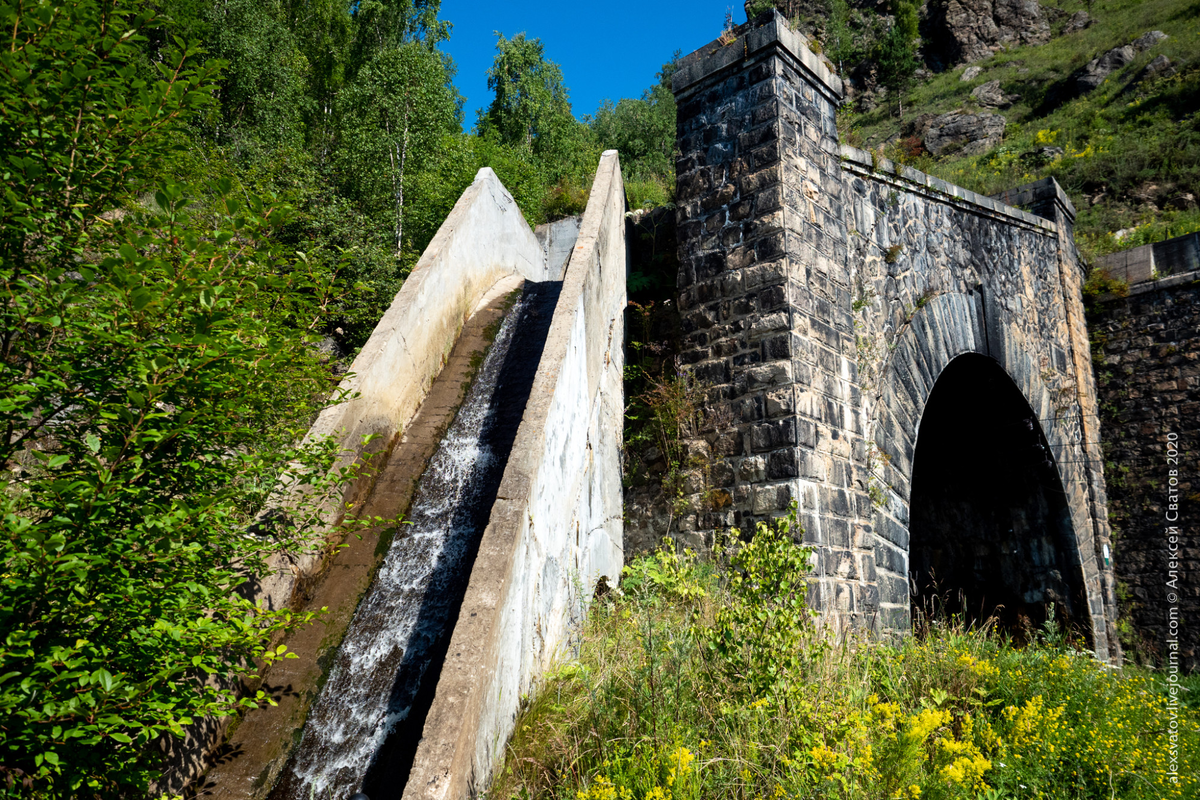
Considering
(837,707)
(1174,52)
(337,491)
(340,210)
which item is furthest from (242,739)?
(1174,52)

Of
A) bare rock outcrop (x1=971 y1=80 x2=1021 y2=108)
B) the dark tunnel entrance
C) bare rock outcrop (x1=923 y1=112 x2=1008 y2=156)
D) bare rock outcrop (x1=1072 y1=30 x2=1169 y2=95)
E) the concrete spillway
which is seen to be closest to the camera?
the concrete spillway

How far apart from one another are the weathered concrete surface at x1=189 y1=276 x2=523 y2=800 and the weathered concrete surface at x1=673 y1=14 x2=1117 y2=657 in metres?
2.28

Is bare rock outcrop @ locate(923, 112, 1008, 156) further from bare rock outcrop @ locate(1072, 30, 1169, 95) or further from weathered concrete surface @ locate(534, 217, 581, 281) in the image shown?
weathered concrete surface @ locate(534, 217, 581, 281)

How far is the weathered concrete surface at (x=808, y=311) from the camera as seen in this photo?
5094mm

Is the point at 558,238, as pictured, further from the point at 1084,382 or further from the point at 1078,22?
the point at 1078,22

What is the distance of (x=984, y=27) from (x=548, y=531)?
4496 centimetres

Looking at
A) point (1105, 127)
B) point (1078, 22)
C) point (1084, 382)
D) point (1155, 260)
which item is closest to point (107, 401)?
point (1084, 382)

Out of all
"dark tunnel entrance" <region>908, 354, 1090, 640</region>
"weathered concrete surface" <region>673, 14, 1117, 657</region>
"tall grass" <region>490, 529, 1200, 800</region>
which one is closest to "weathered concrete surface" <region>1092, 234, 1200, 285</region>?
"dark tunnel entrance" <region>908, 354, 1090, 640</region>

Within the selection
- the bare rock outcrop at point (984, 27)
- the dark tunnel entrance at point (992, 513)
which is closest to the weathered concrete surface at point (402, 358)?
the dark tunnel entrance at point (992, 513)

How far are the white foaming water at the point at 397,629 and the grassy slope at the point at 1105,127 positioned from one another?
25.4ft

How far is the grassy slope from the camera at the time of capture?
54.2 feet

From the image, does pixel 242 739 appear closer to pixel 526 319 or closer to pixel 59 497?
pixel 59 497

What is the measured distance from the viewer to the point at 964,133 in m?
27.6

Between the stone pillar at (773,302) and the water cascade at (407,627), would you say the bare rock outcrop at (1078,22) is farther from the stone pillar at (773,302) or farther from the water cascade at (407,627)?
the water cascade at (407,627)
